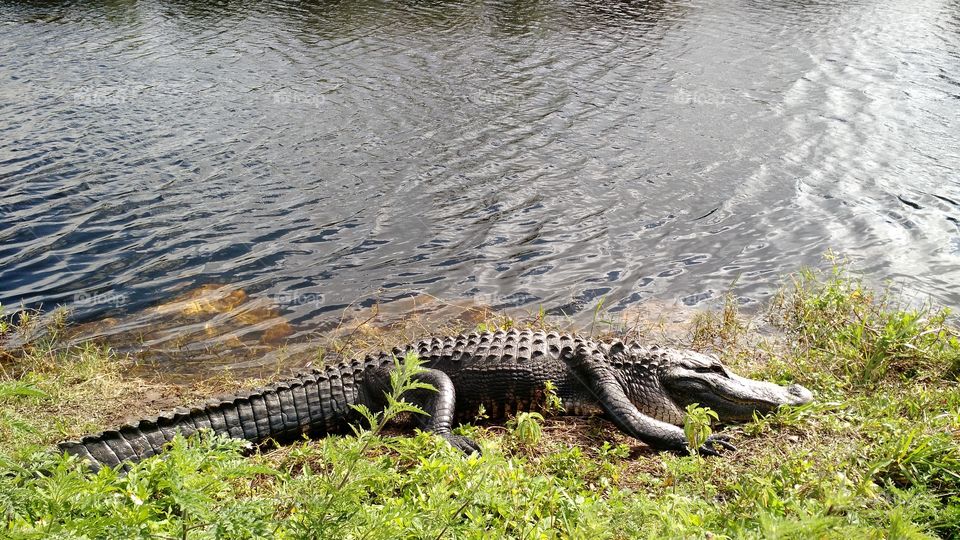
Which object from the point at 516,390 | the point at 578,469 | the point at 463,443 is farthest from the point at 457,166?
the point at 578,469

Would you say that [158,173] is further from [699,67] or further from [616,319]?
[699,67]

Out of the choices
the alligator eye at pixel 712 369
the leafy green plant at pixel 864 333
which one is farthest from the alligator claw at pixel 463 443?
the leafy green plant at pixel 864 333

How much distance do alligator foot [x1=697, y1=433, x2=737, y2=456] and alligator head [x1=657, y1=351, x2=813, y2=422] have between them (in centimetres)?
37

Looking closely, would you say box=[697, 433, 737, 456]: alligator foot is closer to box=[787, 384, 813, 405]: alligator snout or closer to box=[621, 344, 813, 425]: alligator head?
box=[621, 344, 813, 425]: alligator head

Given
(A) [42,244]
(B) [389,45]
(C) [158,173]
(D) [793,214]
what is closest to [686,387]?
(D) [793,214]

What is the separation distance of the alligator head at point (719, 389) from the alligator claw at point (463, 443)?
1.52 m

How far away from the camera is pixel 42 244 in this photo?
869 centimetres

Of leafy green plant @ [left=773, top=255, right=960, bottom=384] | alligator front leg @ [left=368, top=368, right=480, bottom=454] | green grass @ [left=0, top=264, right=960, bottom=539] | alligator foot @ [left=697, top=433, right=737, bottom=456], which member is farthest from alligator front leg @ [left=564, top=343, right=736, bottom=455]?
leafy green plant @ [left=773, top=255, right=960, bottom=384]

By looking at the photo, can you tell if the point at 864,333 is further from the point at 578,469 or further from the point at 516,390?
the point at 578,469

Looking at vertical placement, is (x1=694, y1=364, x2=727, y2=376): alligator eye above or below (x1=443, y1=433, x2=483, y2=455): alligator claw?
above

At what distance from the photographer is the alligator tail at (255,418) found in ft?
14.6

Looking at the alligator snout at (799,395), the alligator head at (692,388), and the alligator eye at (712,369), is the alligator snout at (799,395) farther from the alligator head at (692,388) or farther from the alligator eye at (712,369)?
the alligator eye at (712,369)

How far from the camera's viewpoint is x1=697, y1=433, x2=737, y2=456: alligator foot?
15.6 ft

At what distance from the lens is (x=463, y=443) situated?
194 inches
